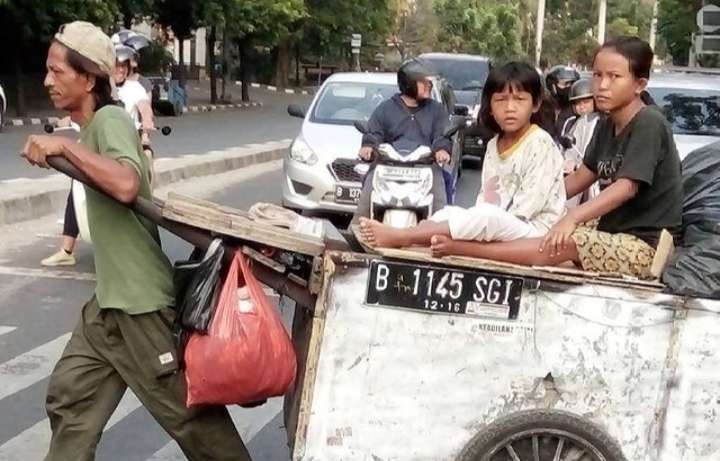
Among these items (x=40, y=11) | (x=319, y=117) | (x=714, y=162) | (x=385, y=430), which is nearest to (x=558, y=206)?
(x=714, y=162)

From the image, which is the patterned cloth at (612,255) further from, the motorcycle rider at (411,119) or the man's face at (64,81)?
the motorcycle rider at (411,119)

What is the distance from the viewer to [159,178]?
14.0 meters

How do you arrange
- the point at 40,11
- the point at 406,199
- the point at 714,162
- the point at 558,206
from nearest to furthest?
1. the point at 558,206
2. the point at 714,162
3. the point at 406,199
4. the point at 40,11

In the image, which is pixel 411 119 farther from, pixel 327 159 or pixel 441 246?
pixel 441 246

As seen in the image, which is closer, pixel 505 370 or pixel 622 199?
pixel 505 370

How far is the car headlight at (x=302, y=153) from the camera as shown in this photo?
11086 millimetres

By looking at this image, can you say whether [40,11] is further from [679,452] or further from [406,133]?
[679,452]

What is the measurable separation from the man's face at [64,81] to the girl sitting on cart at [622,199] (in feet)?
3.89

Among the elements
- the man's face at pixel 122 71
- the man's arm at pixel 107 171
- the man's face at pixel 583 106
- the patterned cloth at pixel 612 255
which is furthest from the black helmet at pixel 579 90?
the man's arm at pixel 107 171

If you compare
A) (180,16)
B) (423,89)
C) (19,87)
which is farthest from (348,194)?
(180,16)

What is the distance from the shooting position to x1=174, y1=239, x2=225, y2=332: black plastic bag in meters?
3.39

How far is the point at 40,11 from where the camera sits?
2178 centimetres

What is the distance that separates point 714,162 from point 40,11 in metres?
19.3

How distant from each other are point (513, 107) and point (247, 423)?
2.12m
